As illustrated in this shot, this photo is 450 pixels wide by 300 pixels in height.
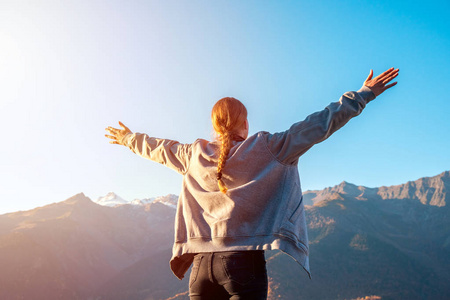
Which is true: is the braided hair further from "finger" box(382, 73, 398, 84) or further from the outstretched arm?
"finger" box(382, 73, 398, 84)

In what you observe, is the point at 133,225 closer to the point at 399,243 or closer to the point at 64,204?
the point at 64,204

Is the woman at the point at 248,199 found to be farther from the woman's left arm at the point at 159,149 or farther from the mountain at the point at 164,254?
the mountain at the point at 164,254

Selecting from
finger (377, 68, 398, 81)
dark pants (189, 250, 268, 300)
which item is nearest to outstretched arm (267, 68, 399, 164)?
finger (377, 68, 398, 81)

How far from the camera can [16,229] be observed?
49.9 m

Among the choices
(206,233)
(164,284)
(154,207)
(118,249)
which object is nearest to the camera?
(206,233)

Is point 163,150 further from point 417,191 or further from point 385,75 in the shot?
point 417,191

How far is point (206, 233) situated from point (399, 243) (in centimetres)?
9177

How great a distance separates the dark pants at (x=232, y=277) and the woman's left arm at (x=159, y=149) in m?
0.72

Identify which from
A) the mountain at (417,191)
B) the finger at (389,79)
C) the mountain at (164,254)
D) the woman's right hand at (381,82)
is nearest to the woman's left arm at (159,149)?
the woman's right hand at (381,82)

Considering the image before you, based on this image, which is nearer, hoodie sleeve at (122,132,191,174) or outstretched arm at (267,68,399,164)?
outstretched arm at (267,68,399,164)

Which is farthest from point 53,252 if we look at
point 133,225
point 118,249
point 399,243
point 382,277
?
point 399,243

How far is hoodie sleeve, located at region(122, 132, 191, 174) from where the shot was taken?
2.15 meters

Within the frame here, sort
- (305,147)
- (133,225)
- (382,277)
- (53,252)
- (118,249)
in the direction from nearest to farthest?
(305,147) < (53,252) < (382,277) < (118,249) < (133,225)

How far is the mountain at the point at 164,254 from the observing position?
150 ft
